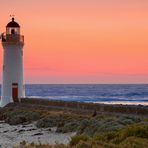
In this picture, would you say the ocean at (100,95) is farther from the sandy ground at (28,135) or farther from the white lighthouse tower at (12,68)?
the sandy ground at (28,135)

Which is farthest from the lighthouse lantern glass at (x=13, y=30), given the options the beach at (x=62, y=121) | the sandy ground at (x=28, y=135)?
the sandy ground at (x=28, y=135)

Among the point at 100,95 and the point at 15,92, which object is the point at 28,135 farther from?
the point at 100,95

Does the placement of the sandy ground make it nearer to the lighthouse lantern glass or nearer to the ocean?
the lighthouse lantern glass

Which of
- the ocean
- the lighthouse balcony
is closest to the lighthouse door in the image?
the lighthouse balcony

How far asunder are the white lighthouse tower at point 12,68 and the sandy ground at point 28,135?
7.87m

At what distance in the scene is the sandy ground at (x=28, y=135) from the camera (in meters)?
15.2

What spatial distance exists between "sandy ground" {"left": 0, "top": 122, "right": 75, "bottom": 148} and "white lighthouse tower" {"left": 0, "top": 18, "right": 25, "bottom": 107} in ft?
25.8

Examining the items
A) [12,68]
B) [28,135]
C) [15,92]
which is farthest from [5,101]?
[28,135]

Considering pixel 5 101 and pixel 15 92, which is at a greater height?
pixel 15 92

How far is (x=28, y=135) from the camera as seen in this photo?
1720cm

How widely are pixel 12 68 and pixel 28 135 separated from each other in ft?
36.7

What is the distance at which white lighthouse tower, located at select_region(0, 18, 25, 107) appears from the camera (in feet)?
91.9

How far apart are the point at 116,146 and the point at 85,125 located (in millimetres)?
6927

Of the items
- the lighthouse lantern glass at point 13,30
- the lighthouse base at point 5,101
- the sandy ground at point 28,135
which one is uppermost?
the lighthouse lantern glass at point 13,30
